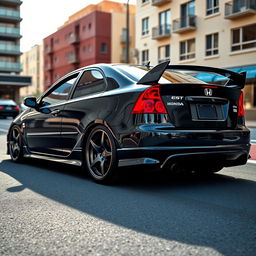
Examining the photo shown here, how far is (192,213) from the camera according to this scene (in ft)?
12.1

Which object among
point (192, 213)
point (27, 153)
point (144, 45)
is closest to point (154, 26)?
point (144, 45)

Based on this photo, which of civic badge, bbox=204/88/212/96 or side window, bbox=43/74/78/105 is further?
side window, bbox=43/74/78/105

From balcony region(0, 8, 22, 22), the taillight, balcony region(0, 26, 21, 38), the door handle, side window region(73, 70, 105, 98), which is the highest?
balcony region(0, 8, 22, 22)

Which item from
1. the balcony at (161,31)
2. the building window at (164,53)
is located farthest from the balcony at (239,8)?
the building window at (164,53)

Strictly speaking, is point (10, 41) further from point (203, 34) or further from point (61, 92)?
point (61, 92)

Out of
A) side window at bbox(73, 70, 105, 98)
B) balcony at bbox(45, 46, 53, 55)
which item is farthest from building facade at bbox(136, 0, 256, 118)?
balcony at bbox(45, 46, 53, 55)

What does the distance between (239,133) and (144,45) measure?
35728 millimetres

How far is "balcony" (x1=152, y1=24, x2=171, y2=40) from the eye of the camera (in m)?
36.1

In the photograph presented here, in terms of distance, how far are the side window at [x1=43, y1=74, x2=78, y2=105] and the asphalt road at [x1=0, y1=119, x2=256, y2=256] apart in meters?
1.13

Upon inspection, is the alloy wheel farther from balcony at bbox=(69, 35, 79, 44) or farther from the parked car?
balcony at bbox=(69, 35, 79, 44)

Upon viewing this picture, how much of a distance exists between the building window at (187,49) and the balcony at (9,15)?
3834 cm

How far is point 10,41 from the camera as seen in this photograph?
217 ft

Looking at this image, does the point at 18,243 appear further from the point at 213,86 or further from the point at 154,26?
the point at 154,26

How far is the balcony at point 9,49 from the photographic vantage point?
64.8 m
